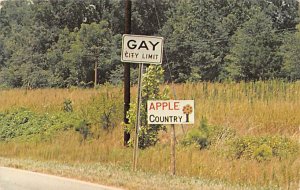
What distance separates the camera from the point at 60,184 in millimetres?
10391

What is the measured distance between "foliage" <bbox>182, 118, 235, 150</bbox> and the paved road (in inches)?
217

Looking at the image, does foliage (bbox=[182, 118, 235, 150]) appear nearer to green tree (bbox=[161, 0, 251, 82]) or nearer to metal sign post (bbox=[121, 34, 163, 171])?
metal sign post (bbox=[121, 34, 163, 171])

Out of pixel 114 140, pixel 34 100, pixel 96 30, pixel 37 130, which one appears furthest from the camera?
pixel 96 30

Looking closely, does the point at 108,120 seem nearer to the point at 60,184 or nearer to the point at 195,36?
the point at 60,184

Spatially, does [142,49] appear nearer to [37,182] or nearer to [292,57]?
[37,182]

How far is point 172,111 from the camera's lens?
1188 centimetres

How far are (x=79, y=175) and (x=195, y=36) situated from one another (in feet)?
149

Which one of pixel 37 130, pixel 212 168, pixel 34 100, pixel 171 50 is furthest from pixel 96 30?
pixel 212 168

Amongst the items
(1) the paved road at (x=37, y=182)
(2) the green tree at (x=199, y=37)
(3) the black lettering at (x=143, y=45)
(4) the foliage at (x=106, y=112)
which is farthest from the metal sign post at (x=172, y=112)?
(2) the green tree at (x=199, y=37)

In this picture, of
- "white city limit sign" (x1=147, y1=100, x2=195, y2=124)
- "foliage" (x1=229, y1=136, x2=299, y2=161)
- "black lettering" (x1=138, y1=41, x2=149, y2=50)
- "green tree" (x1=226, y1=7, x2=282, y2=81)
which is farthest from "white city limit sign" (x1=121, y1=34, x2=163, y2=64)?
"green tree" (x1=226, y1=7, x2=282, y2=81)

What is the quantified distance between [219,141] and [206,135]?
0.45 metres

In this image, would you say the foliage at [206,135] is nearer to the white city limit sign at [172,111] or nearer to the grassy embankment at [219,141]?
the grassy embankment at [219,141]

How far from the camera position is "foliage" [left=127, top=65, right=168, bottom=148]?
15336 mm

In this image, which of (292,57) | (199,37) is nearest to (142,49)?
(292,57)
